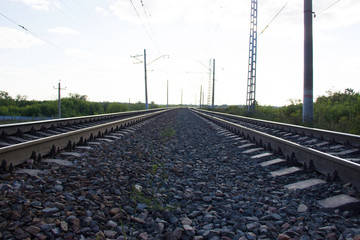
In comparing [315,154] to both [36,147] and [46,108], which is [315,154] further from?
[46,108]

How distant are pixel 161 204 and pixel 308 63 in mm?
10311

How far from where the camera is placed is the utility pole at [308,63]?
1121 centimetres

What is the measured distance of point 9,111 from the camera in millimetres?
33031

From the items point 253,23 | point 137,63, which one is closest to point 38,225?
point 253,23

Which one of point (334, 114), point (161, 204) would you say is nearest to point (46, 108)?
point (334, 114)

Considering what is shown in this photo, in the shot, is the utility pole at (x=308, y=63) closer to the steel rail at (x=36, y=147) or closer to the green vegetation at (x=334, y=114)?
the green vegetation at (x=334, y=114)

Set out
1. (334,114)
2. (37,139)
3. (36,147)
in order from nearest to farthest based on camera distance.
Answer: (36,147)
(37,139)
(334,114)

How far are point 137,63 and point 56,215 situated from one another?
38356 millimetres

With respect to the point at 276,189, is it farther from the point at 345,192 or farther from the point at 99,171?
the point at 99,171

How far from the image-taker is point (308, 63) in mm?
11391

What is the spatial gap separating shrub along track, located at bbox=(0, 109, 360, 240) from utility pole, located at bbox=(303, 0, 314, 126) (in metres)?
7.51

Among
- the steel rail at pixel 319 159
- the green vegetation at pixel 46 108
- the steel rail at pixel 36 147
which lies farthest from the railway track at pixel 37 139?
the green vegetation at pixel 46 108

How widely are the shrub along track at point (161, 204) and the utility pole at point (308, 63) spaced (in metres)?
7.51

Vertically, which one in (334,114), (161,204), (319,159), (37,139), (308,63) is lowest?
(161,204)
